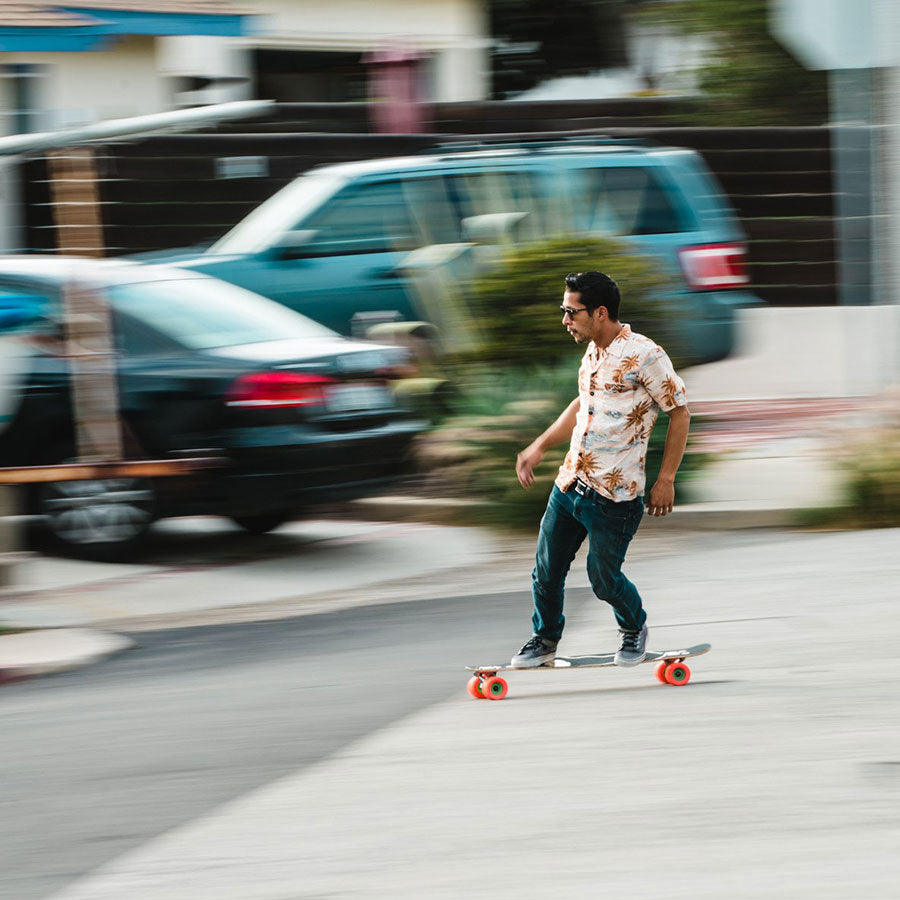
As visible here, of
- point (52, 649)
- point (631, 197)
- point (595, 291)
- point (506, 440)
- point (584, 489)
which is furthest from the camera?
point (631, 197)

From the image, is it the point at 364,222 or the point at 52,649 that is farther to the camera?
the point at 364,222

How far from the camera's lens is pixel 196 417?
337 inches

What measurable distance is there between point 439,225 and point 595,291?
19.5 ft

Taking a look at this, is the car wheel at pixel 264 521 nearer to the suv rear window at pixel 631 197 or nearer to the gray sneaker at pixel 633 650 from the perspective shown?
the suv rear window at pixel 631 197

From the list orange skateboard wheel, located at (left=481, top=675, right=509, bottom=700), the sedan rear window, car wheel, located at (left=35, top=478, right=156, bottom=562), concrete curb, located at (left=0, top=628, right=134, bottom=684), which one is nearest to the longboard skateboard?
orange skateboard wheel, located at (left=481, top=675, right=509, bottom=700)

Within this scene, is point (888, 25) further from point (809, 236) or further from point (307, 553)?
point (809, 236)

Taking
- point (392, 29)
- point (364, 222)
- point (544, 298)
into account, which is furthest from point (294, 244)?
point (392, 29)

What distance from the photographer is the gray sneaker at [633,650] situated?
602 centimetres

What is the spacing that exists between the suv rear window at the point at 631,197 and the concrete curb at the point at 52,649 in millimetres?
5198

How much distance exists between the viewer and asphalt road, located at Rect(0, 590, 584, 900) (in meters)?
4.90

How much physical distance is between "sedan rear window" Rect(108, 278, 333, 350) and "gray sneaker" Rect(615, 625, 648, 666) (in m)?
Result: 3.53

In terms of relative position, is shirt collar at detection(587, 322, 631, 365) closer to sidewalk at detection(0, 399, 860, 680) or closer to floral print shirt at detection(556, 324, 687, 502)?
floral print shirt at detection(556, 324, 687, 502)

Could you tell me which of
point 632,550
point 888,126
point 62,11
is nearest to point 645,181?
point 888,126

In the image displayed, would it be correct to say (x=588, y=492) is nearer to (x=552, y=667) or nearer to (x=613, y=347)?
(x=613, y=347)
